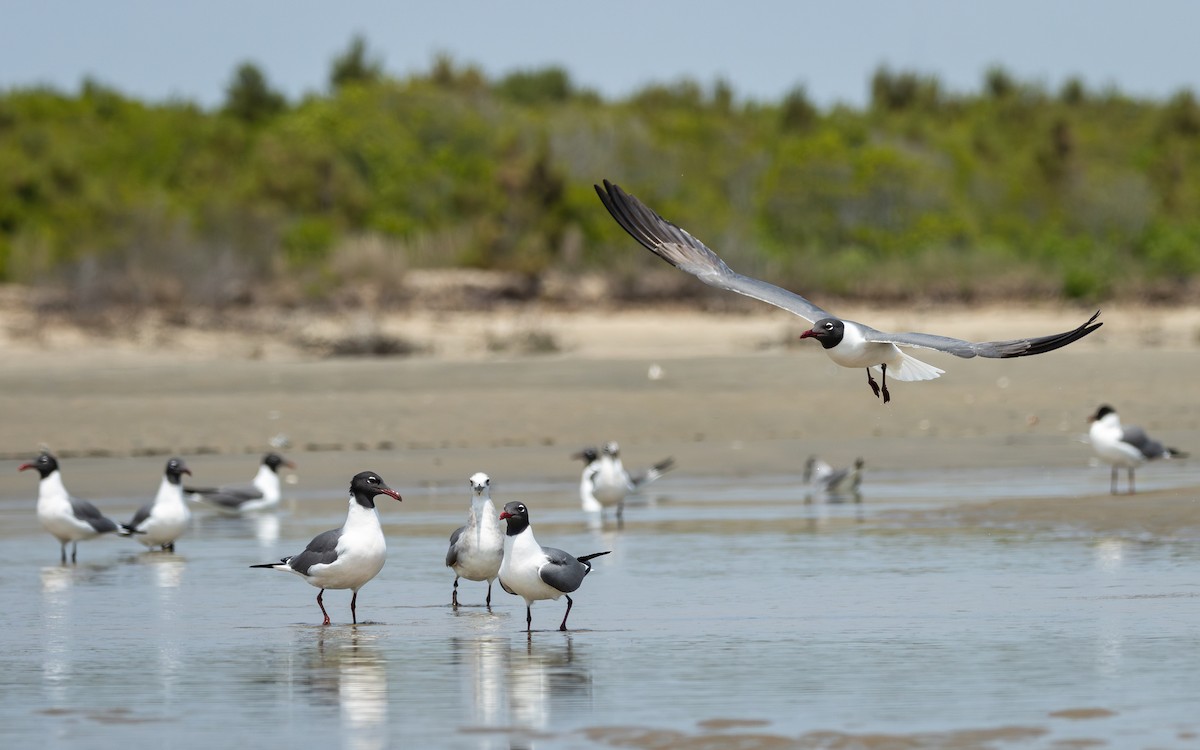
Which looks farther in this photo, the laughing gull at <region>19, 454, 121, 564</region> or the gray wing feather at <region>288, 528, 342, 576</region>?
the laughing gull at <region>19, 454, 121, 564</region>

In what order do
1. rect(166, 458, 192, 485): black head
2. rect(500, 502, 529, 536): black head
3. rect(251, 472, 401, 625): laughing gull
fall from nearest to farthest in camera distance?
rect(500, 502, 529, 536): black head < rect(251, 472, 401, 625): laughing gull < rect(166, 458, 192, 485): black head

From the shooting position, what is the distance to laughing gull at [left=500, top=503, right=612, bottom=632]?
1009 cm

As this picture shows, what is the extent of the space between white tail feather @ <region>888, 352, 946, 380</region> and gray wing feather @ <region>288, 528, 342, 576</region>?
3.77 metres

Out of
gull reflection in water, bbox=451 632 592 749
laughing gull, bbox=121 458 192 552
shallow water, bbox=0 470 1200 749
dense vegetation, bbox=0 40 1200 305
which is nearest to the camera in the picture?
shallow water, bbox=0 470 1200 749

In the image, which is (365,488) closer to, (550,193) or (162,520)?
(162,520)

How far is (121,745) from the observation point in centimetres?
725

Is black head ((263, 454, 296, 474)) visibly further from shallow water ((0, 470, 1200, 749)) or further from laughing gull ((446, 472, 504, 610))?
laughing gull ((446, 472, 504, 610))

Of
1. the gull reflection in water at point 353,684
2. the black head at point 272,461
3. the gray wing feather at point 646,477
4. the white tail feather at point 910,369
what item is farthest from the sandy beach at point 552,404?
the gull reflection in water at point 353,684

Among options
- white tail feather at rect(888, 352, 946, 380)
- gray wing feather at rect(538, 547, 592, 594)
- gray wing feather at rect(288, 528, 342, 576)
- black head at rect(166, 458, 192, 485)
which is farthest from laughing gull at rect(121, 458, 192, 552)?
white tail feather at rect(888, 352, 946, 380)

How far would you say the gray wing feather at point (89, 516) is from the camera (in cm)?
1363

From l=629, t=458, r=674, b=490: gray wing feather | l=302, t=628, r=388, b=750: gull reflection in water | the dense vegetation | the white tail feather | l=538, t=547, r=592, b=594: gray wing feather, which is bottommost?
l=302, t=628, r=388, b=750: gull reflection in water

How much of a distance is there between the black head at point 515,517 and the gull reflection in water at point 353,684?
3.16 ft

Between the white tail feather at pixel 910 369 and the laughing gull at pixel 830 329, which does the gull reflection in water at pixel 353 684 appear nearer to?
the laughing gull at pixel 830 329

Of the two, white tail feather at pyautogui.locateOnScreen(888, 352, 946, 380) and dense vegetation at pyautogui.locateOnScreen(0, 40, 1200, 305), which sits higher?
dense vegetation at pyautogui.locateOnScreen(0, 40, 1200, 305)
